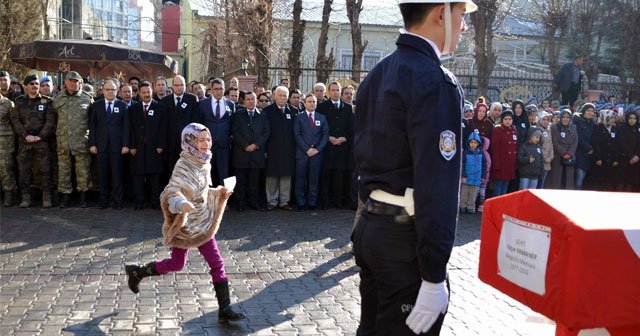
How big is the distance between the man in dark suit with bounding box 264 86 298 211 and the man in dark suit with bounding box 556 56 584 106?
41.8 ft

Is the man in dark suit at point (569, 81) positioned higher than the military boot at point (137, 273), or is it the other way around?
the man in dark suit at point (569, 81)

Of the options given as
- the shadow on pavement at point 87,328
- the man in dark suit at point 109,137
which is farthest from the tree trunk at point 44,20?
the shadow on pavement at point 87,328

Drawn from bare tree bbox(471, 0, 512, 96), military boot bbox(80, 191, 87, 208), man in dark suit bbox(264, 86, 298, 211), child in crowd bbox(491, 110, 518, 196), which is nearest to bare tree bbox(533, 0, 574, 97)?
bare tree bbox(471, 0, 512, 96)

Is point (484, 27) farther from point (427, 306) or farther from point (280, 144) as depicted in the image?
point (427, 306)

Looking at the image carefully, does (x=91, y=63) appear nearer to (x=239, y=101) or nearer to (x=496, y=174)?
(x=239, y=101)

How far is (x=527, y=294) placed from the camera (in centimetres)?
328

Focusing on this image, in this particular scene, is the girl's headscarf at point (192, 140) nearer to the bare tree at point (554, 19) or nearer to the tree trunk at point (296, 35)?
the tree trunk at point (296, 35)

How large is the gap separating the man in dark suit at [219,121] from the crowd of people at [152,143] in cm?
2

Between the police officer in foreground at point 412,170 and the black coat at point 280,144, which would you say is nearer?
the police officer in foreground at point 412,170

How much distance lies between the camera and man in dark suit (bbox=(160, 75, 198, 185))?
1238 centimetres

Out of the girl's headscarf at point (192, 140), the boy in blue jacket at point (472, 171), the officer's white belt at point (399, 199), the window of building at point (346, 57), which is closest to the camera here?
the officer's white belt at point (399, 199)

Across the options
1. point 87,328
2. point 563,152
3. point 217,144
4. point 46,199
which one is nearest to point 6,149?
point 46,199

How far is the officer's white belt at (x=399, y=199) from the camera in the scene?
9.86 ft

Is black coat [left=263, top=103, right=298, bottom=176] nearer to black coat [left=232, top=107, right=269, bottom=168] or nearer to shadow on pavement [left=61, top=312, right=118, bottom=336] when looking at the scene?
black coat [left=232, top=107, right=269, bottom=168]
